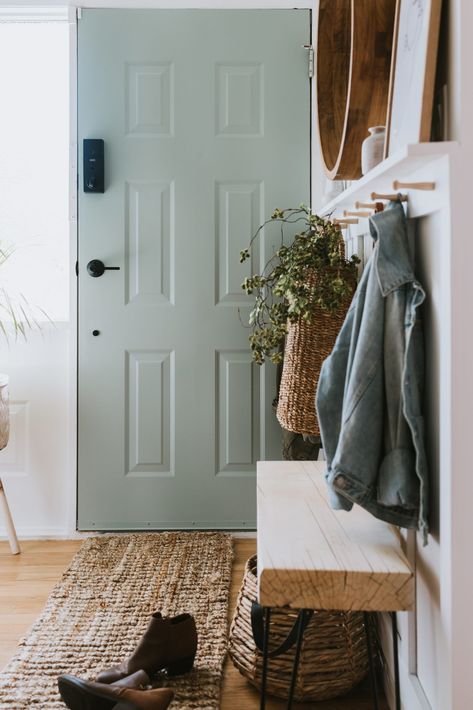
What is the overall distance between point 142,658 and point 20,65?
2.31 m

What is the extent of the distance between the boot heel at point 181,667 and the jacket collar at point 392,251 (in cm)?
108

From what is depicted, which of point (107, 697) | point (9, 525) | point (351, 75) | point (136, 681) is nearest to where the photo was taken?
point (107, 697)

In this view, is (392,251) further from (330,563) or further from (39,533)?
(39,533)

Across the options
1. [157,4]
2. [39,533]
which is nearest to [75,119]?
[157,4]

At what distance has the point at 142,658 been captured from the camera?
166 centimetres

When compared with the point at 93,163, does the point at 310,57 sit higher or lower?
higher

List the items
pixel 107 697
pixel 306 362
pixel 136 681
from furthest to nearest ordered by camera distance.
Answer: pixel 306 362 → pixel 136 681 → pixel 107 697

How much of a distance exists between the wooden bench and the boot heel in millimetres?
359

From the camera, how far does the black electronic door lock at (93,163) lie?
2.69m

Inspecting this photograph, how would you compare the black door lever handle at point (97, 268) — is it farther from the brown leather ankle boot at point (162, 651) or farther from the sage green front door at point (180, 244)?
the brown leather ankle boot at point (162, 651)

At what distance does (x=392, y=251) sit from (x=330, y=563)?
0.57 meters

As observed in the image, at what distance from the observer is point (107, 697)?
1.47 meters

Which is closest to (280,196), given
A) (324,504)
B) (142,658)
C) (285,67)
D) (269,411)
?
(285,67)

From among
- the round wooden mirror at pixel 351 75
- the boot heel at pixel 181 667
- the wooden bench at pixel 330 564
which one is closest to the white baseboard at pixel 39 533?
the boot heel at pixel 181 667
